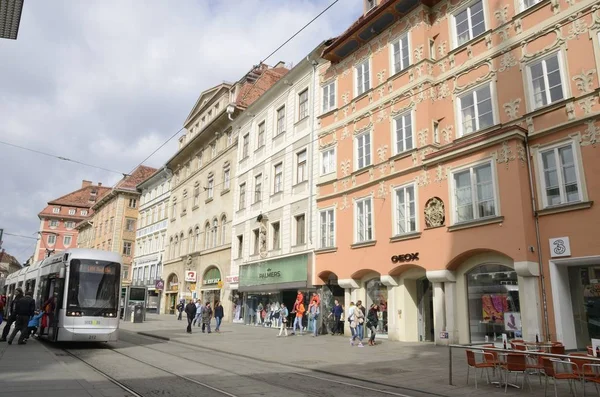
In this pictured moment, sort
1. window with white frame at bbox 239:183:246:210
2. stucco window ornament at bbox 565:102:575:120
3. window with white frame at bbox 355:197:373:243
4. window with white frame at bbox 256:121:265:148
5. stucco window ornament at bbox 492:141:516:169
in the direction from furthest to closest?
window with white frame at bbox 239:183:246:210 → window with white frame at bbox 256:121:265:148 → window with white frame at bbox 355:197:373:243 → stucco window ornament at bbox 492:141:516:169 → stucco window ornament at bbox 565:102:575:120

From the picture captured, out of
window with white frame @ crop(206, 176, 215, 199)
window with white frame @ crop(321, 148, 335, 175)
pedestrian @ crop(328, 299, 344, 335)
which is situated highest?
window with white frame @ crop(206, 176, 215, 199)

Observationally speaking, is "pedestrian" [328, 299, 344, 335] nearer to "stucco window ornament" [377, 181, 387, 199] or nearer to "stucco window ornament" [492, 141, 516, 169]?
"stucco window ornament" [377, 181, 387, 199]

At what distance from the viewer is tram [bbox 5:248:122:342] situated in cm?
1498

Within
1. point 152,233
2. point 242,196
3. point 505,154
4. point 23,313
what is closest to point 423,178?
point 505,154

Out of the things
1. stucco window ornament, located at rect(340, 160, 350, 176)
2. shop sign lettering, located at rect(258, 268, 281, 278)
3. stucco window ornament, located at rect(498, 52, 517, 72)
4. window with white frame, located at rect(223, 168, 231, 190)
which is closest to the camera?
stucco window ornament, located at rect(498, 52, 517, 72)

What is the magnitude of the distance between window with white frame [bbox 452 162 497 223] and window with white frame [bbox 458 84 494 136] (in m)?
1.72

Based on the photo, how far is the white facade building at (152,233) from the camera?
48.6 m

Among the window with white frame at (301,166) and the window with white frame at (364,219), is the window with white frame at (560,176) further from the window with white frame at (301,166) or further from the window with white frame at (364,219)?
the window with white frame at (301,166)

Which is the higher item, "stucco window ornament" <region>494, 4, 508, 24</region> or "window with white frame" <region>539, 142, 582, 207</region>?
"stucco window ornament" <region>494, 4, 508, 24</region>

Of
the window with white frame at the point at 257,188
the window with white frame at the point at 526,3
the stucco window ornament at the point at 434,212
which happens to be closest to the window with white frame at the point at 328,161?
the stucco window ornament at the point at 434,212

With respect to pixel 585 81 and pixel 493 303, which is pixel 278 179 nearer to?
pixel 493 303

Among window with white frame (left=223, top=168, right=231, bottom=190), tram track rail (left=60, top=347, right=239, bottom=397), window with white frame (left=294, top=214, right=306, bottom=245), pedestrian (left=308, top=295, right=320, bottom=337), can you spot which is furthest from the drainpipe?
window with white frame (left=223, top=168, right=231, bottom=190)

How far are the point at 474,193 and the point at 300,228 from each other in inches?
464

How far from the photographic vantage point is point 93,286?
15.6 m
